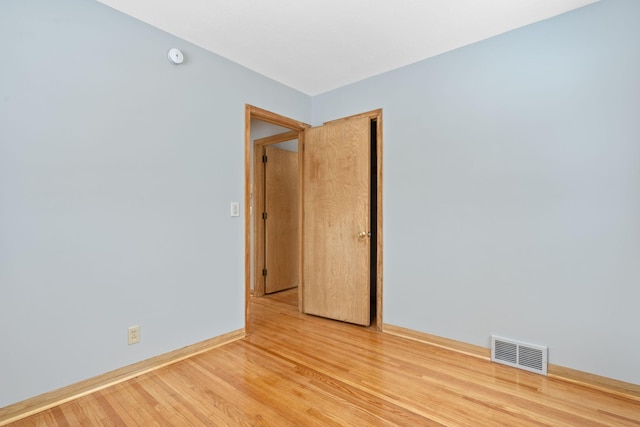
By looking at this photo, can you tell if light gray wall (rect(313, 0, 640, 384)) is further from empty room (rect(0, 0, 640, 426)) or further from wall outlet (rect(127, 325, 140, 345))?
wall outlet (rect(127, 325, 140, 345))

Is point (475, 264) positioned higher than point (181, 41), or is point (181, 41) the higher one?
point (181, 41)

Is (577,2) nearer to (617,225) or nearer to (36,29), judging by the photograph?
(617,225)

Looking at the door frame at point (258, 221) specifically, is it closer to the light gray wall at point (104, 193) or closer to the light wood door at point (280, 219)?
the light wood door at point (280, 219)

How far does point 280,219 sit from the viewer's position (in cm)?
427

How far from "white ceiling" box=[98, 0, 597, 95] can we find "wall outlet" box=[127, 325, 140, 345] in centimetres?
212

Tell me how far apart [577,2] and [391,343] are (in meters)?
2.75

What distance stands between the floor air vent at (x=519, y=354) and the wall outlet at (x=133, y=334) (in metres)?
2.55

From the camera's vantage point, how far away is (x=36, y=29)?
1.71m

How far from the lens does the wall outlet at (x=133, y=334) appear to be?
2.06 meters

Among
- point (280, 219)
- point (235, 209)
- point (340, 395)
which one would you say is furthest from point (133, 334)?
point (280, 219)

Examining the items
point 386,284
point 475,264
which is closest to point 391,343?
point 386,284

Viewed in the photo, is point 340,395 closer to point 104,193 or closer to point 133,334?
point 133,334

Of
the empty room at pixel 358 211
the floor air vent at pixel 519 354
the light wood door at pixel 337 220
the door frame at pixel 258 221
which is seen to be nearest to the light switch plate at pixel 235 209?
the empty room at pixel 358 211

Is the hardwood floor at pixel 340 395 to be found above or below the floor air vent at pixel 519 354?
below
